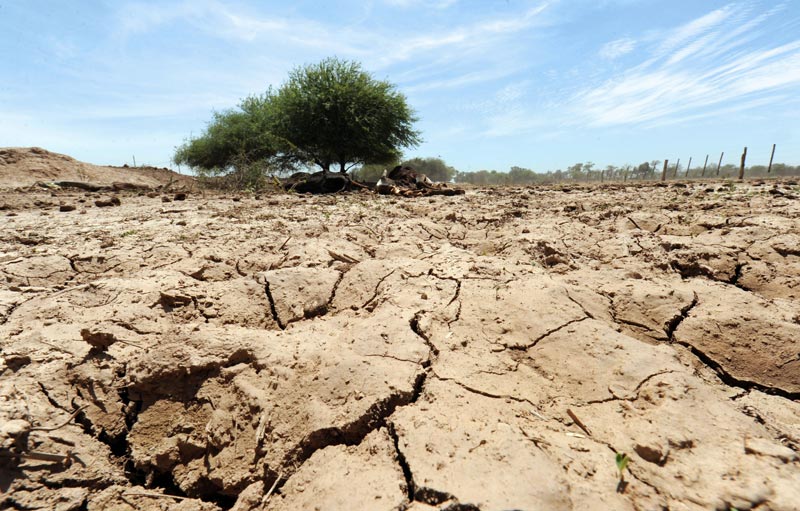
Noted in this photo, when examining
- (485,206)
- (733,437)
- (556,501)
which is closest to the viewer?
(556,501)

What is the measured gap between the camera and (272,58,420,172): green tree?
513 inches

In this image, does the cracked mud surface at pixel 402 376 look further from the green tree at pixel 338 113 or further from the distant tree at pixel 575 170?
the distant tree at pixel 575 170

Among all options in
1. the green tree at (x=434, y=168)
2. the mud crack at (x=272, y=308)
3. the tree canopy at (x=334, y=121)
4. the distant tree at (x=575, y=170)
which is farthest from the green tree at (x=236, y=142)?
the distant tree at (x=575, y=170)

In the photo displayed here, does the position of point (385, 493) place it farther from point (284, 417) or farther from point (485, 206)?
point (485, 206)

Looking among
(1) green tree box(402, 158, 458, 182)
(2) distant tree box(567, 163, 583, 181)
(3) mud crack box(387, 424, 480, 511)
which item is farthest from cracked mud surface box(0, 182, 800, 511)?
(2) distant tree box(567, 163, 583, 181)

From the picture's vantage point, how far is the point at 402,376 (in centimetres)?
159

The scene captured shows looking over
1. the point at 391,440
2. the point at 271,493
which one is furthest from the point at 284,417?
the point at 391,440

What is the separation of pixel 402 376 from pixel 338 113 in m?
12.9

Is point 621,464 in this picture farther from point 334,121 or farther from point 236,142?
point 236,142

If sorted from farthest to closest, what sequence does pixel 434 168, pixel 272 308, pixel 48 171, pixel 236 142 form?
pixel 434 168
pixel 236 142
pixel 48 171
pixel 272 308

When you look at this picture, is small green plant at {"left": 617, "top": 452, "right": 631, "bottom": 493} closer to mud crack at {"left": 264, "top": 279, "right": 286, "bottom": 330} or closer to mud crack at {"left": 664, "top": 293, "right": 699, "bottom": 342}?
mud crack at {"left": 664, "top": 293, "right": 699, "bottom": 342}

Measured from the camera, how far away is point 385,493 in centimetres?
113

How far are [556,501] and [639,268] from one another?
2125 millimetres

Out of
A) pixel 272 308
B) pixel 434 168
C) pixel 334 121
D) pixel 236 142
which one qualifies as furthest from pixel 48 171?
pixel 434 168
